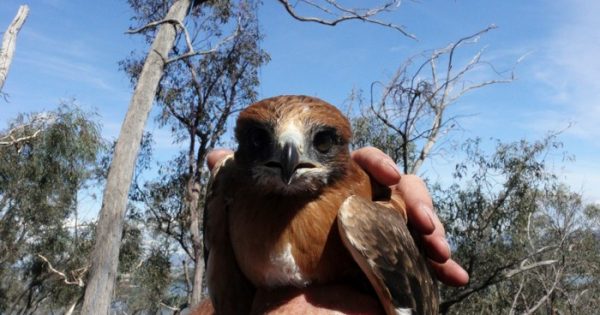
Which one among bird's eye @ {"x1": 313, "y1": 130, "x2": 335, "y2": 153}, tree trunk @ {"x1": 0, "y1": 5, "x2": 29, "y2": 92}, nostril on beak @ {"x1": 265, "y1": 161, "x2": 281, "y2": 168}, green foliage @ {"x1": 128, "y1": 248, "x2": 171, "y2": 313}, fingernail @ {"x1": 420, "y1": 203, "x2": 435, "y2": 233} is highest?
tree trunk @ {"x1": 0, "y1": 5, "x2": 29, "y2": 92}

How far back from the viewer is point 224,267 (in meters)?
2.26

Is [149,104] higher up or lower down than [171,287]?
higher up

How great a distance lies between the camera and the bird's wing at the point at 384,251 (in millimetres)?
1976

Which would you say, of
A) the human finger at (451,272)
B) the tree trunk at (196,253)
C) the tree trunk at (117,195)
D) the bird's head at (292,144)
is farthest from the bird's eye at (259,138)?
the tree trunk at (196,253)

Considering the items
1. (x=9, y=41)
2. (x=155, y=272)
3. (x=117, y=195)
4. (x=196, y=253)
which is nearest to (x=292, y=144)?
(x=117, y=195)

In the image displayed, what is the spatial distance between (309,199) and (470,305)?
2325 centimetres

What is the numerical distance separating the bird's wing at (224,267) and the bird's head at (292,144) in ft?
0.65

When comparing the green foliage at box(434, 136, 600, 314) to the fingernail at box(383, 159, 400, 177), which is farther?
the green foliage at box(434, 136, 600, 314)

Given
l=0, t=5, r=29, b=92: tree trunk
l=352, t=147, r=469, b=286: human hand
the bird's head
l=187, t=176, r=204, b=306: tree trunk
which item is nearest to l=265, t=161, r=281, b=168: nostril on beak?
the bird's head

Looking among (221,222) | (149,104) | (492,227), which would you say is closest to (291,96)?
(221,222)

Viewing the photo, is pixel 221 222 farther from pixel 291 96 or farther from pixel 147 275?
pixel 147 275

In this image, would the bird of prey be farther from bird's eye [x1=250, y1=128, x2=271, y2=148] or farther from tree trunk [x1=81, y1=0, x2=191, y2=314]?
tree trunk [x1=81, y1=0, x2=191, y2=314]

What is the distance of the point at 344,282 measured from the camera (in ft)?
6.85

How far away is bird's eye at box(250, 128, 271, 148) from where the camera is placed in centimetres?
210
